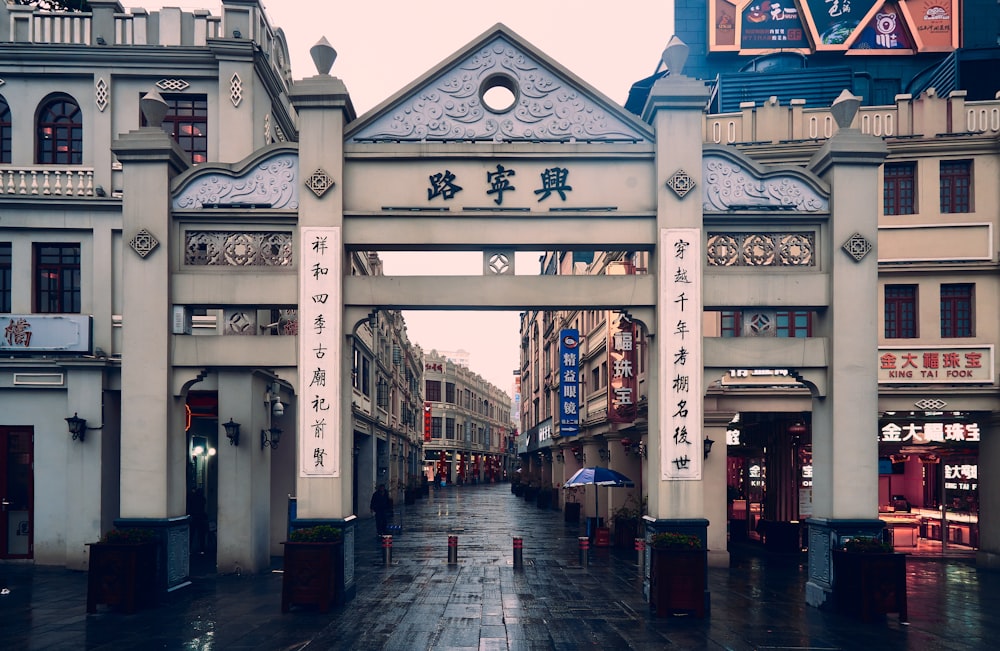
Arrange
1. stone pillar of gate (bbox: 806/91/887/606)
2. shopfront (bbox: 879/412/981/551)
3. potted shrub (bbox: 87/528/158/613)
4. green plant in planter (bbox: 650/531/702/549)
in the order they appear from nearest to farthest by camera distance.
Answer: potted shrub (bbox: 87/528/158/613), green plant in planter (bbox: 650/531/702/549), stone pillar of gate (bbox: 806/91/887/606), shopfront (bbox: 879/412/981/551)

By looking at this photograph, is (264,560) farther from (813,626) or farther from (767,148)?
(767,148)

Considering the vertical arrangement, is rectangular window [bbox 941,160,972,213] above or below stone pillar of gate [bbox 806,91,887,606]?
above

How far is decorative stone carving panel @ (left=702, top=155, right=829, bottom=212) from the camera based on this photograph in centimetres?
1616

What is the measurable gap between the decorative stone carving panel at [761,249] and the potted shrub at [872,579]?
197 inches

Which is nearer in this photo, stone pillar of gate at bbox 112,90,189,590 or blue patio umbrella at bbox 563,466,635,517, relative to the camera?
stone pillar of gate at bbox 112,90,189,590

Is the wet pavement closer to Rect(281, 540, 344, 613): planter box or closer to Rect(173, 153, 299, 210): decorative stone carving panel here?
Rect(281, 540, 344, 613): planter box

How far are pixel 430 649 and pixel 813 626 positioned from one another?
6.13 meters

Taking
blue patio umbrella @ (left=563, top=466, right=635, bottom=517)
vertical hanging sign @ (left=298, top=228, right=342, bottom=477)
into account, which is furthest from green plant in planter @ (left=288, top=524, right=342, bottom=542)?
blue patio umbrella @ (left=563, top=466, right=635, bottom=517)

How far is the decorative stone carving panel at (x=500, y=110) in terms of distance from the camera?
53.1 feet

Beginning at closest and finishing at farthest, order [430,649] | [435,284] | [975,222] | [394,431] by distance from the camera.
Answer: [430,649] → [435,284] → [975,222] → [394,431]

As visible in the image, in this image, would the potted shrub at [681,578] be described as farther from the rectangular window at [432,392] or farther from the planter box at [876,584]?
the rectangular window at [432,392]

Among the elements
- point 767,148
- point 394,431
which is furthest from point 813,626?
point 394,431

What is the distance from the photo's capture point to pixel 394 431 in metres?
49.9

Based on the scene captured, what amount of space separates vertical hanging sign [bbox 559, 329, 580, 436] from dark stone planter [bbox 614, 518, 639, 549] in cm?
890
